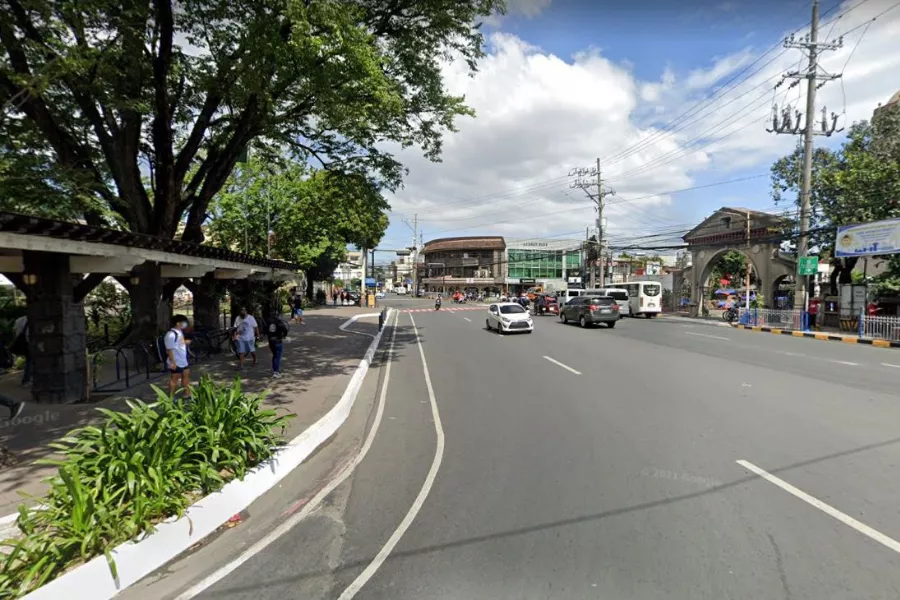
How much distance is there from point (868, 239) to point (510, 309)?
48.3 feet

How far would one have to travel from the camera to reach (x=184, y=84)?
1273cm

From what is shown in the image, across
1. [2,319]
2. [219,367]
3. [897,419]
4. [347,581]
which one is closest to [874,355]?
[897,419]

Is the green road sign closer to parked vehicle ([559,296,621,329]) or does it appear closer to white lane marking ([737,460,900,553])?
parked vehicle ([559,296,621,329])

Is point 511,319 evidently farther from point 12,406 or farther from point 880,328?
point 12,406

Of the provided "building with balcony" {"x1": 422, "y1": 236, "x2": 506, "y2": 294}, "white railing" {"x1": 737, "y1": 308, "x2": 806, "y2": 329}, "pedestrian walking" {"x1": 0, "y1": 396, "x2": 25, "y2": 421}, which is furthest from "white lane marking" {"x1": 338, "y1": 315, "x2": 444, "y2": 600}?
"building with balcony" {"x1": 422, "y1": 236, "x2": 506, "y2": 294}

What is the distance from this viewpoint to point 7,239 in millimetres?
5582

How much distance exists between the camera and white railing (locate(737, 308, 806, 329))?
23.1 meters

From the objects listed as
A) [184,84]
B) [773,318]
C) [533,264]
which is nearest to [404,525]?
[184,84]

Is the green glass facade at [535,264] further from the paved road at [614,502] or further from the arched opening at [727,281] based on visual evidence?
the paved road at [614,502]

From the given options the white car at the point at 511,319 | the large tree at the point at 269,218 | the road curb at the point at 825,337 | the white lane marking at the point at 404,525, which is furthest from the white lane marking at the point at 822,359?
the large tree at the point at 269,218

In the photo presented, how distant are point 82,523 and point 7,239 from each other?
3952mm

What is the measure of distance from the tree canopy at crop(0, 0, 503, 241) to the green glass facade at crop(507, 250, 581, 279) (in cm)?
6560

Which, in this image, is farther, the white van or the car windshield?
the white van

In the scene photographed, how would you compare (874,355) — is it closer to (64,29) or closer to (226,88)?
(226,88)
